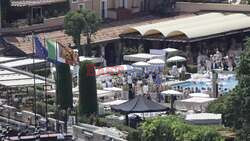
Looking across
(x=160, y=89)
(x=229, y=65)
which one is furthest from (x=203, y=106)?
(x=229, y=65)

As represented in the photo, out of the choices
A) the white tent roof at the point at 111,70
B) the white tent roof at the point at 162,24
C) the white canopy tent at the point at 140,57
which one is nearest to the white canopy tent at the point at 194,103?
the white tent roof at the point at 111,70

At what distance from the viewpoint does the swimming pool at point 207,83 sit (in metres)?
46.0

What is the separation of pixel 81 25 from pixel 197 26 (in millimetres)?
7550

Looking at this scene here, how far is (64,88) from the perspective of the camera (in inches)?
1642

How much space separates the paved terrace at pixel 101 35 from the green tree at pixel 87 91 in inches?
622

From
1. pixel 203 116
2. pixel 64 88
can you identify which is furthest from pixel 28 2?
pixel 203 116

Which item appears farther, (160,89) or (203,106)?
(160,89)

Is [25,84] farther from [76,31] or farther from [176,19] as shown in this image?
[176,19]

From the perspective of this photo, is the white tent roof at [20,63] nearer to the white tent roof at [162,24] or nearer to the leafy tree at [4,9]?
the leafy tree at [4,9]

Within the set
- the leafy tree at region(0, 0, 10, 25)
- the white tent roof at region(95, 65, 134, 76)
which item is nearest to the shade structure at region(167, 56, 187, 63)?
the white tent roof at region(95, 65, 134, 76)

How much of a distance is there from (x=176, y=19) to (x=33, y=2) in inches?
371

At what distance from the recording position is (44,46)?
43875 mm

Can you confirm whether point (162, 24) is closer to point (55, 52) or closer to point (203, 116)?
point (55, 52)

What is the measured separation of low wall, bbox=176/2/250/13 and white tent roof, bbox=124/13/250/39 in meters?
2.50
